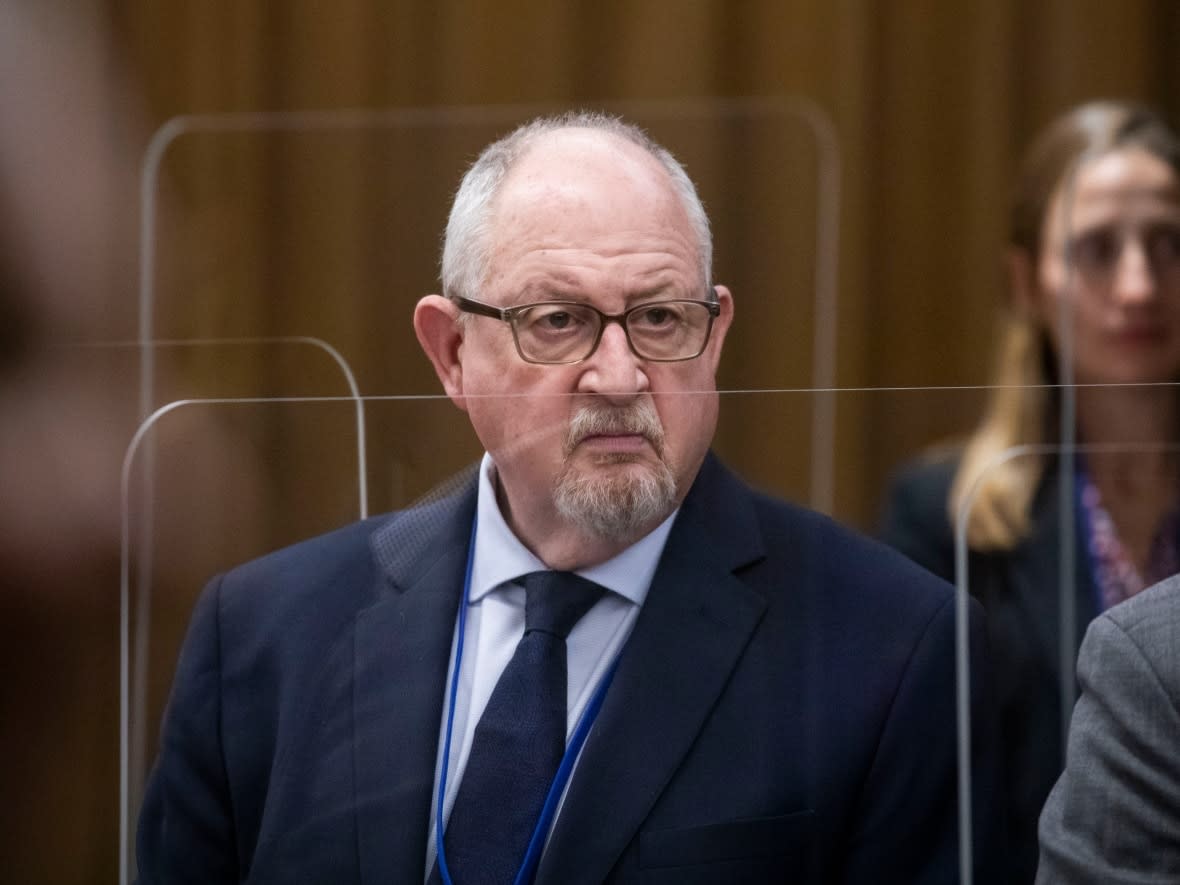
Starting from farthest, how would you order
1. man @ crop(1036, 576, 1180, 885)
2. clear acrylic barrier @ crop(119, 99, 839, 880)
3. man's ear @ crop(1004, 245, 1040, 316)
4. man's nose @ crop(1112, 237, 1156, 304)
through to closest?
1. man's ear @ crop(1004, 245, 1040, 316)
2. man's nose @ crop(1112, 237, 1156, 304)
3. clear acrylic barrier @ crop(119, 99, 839, 880)
4. man @ crop(1036, 576, 1180, 885)

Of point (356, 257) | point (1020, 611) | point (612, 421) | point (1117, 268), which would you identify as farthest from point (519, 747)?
point (1117, 268)

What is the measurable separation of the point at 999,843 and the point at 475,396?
431 millimetres

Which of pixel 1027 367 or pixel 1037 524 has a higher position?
pixel 1027 367

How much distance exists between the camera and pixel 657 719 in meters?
0.82

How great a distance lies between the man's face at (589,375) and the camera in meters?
0.82

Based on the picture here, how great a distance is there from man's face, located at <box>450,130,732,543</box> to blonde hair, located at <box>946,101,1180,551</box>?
177 mm

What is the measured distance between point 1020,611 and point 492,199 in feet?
1.41

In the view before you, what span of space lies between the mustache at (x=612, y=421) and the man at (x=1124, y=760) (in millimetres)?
311

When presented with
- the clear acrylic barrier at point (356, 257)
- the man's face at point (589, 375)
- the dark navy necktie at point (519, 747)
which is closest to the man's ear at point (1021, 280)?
the clear acrylic barrier at point (356, 257)

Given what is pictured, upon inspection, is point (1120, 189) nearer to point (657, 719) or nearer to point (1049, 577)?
point (1049, 577)

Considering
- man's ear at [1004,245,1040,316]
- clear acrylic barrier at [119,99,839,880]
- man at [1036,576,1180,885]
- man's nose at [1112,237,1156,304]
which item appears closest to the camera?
man at [1036,576,1180,885]

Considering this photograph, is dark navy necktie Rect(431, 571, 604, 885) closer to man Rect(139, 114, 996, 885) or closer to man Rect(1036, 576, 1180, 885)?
man Rect(139, 114, 996, 885)

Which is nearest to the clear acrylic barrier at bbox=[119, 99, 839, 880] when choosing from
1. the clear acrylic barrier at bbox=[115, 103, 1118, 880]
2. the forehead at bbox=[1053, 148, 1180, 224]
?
the clear acrylic barrier at bbox=[115, 103, 1118, 880]

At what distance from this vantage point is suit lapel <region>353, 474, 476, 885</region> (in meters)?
0.84
